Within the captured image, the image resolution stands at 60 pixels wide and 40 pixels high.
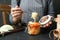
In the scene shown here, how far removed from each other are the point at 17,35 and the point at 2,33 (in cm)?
9

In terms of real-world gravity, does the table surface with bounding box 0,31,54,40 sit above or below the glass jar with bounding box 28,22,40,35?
below

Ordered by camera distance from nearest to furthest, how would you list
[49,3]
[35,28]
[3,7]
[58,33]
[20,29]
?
[58,33], [35,28], [20,29], [49,3], [3,7]

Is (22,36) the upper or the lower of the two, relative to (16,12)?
lower

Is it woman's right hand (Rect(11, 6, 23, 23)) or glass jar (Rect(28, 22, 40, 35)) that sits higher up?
woman's right hand (Rect(11, 6, 23, 23))

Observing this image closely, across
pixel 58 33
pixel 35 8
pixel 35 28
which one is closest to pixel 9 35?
pixel 35 28

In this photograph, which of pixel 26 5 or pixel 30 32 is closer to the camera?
pixel 30 32

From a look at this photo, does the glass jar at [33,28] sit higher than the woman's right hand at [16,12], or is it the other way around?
the woman's right hand at [16,12]

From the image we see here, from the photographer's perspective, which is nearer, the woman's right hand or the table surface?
the table surface

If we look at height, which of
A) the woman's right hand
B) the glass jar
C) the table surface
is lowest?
the table surface

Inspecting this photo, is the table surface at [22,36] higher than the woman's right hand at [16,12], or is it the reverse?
the woman's right hand at [16,12]

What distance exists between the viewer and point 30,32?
0.89 m

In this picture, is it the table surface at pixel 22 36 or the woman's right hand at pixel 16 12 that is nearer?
the table surface at pixel 22 36

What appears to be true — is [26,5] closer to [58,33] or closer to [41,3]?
[41,3]

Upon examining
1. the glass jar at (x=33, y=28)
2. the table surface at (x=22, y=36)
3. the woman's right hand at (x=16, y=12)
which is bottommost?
the table surface at (x=22, y=36)
